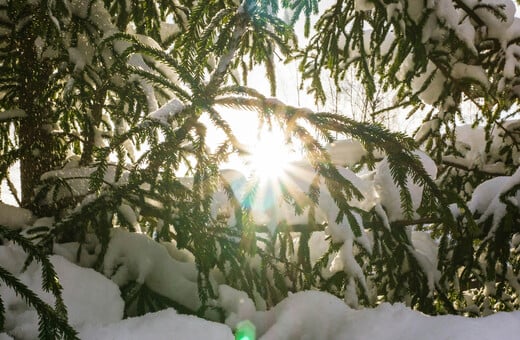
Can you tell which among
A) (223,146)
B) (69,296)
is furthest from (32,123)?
(223,146)

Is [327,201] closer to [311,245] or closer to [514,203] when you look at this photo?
[311,245]

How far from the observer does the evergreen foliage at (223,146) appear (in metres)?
1.54

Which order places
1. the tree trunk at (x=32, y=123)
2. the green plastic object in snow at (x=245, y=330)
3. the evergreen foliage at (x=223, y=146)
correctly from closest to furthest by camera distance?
the evergreen foliage at (x=223, y=146)
the green plastic object in snow at (x=245, y=330)
the tree trunk at (x=32, y=123)

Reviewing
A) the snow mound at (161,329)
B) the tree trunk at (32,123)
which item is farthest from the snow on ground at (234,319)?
the tree trunk at (32,123)

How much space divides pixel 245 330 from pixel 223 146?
83 cm

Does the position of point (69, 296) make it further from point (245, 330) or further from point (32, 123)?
point (32, 123)

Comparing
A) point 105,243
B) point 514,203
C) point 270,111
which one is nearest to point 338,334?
point 270,111

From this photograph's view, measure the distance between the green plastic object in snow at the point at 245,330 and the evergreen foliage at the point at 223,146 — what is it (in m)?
0.18

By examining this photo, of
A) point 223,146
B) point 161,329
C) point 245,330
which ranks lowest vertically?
point 245,330

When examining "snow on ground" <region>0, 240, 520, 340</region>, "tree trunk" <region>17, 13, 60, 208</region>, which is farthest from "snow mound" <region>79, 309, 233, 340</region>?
"tree trunk" <region>17, 13, 60, 208</region>

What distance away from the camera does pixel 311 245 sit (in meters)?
3.08

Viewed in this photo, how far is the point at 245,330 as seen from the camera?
1.76 metres

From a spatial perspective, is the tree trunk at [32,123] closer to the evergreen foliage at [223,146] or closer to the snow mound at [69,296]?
the evergreen foliage at [223,146]

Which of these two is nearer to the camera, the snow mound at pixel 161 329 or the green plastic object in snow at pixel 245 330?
the snow mound at pixel 161 329
